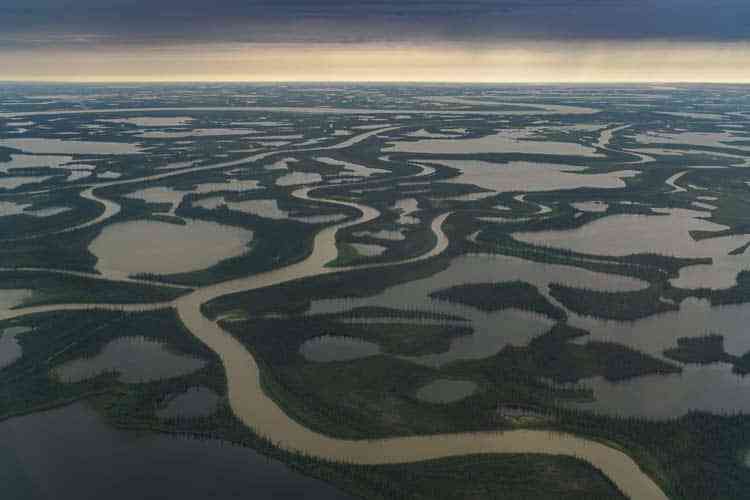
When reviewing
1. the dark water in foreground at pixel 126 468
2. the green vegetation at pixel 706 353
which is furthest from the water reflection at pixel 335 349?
the green vegetation at pixel 706 353

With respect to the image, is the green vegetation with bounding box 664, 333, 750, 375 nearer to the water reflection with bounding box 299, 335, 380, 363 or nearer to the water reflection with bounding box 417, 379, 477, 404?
the water reflection with bounding box 417, 379, 477, 404

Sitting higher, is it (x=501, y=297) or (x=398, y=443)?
(x=501, y=297)

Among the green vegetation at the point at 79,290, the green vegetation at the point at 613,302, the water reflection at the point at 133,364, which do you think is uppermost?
the green vegetation at the point at 79,290

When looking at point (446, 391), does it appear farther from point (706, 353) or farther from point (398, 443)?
point (706, 353)

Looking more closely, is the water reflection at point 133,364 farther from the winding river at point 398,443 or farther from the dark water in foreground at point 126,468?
the dark water in foreground at point 126,468

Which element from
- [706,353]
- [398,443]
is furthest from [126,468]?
[706,353]

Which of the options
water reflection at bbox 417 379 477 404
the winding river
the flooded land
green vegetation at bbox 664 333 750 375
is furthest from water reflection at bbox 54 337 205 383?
green vegetation at bbox 664 333 750 375
